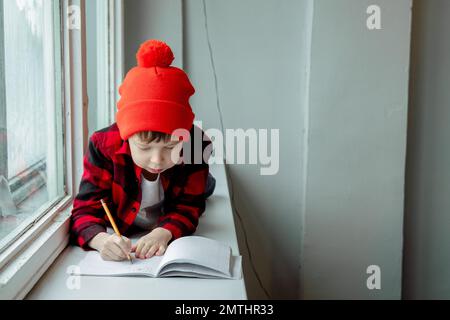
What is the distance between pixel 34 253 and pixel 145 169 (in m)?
0.34

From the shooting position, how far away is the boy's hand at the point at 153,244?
1.11 metres

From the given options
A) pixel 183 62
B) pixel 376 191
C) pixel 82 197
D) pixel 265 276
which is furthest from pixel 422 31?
pixel 82 197

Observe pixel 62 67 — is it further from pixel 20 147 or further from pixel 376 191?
pixel 376 191

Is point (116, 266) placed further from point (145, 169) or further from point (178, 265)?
point (145, 169)

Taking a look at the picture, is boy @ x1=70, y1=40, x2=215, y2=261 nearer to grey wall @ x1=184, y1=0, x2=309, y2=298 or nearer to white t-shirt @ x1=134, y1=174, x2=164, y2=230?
white t-shirt @ x1=134, y1=174, x2=164, y2=230

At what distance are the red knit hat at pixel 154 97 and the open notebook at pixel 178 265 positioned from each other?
25cm

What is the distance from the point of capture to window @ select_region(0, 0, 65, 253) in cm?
99

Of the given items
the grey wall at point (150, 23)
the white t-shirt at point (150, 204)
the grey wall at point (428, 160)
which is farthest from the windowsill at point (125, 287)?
the grey wall at point (428, 160)

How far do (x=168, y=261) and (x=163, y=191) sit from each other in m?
0.33

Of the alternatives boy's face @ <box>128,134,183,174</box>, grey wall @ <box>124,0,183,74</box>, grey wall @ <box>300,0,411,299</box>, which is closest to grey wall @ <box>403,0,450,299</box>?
grey wall @ <box>300,0,411,299</box>

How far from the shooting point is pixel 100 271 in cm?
103

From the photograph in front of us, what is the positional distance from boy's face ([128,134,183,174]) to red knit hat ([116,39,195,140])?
3 cm

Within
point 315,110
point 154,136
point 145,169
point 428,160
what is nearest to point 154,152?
point 154,136

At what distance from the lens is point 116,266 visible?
1.06 m
